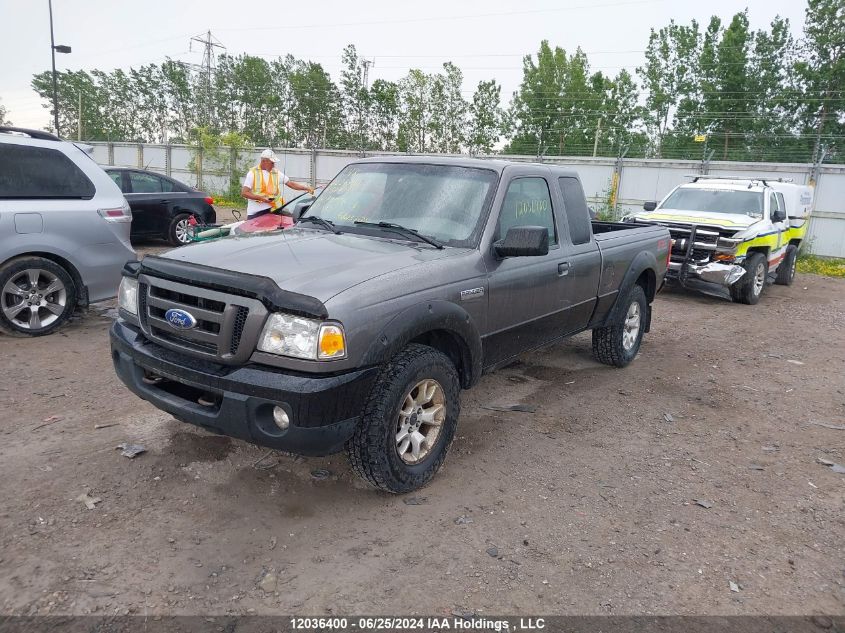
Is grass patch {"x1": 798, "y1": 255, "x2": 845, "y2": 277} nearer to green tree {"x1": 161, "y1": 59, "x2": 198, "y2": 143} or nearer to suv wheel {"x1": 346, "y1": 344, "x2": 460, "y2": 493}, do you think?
suv wheel {"x1": 346, "y1": 344, "x2": 460, "y2": 493}

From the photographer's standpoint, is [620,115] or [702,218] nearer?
[702,218]

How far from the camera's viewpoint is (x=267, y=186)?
8.76m

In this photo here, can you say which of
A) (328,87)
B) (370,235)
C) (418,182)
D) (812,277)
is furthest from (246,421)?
(328,87)

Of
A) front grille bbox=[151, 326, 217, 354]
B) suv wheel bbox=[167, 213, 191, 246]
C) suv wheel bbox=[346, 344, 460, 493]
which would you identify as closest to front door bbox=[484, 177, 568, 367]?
suv wheel bbox=[346, 344, 460, 493]

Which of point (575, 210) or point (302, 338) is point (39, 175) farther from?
point (575, 210)

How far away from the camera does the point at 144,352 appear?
11.1 ft

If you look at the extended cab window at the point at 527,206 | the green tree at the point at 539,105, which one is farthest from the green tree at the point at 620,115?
the extended cab window at the point at 527,206

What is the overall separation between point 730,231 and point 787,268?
343cm

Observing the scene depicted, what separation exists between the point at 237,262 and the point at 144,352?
71cm

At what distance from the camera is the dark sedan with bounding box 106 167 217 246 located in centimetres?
1159

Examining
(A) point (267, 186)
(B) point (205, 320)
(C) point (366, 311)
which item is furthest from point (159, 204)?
(C) point (366, 311)

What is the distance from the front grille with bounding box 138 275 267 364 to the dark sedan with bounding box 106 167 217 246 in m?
8.60

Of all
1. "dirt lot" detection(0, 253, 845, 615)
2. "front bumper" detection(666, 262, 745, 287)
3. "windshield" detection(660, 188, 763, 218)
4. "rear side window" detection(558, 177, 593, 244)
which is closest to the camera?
"dirt lot" detection(0, 253, 845, 615)

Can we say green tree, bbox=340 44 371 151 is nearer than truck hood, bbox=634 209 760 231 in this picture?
No
